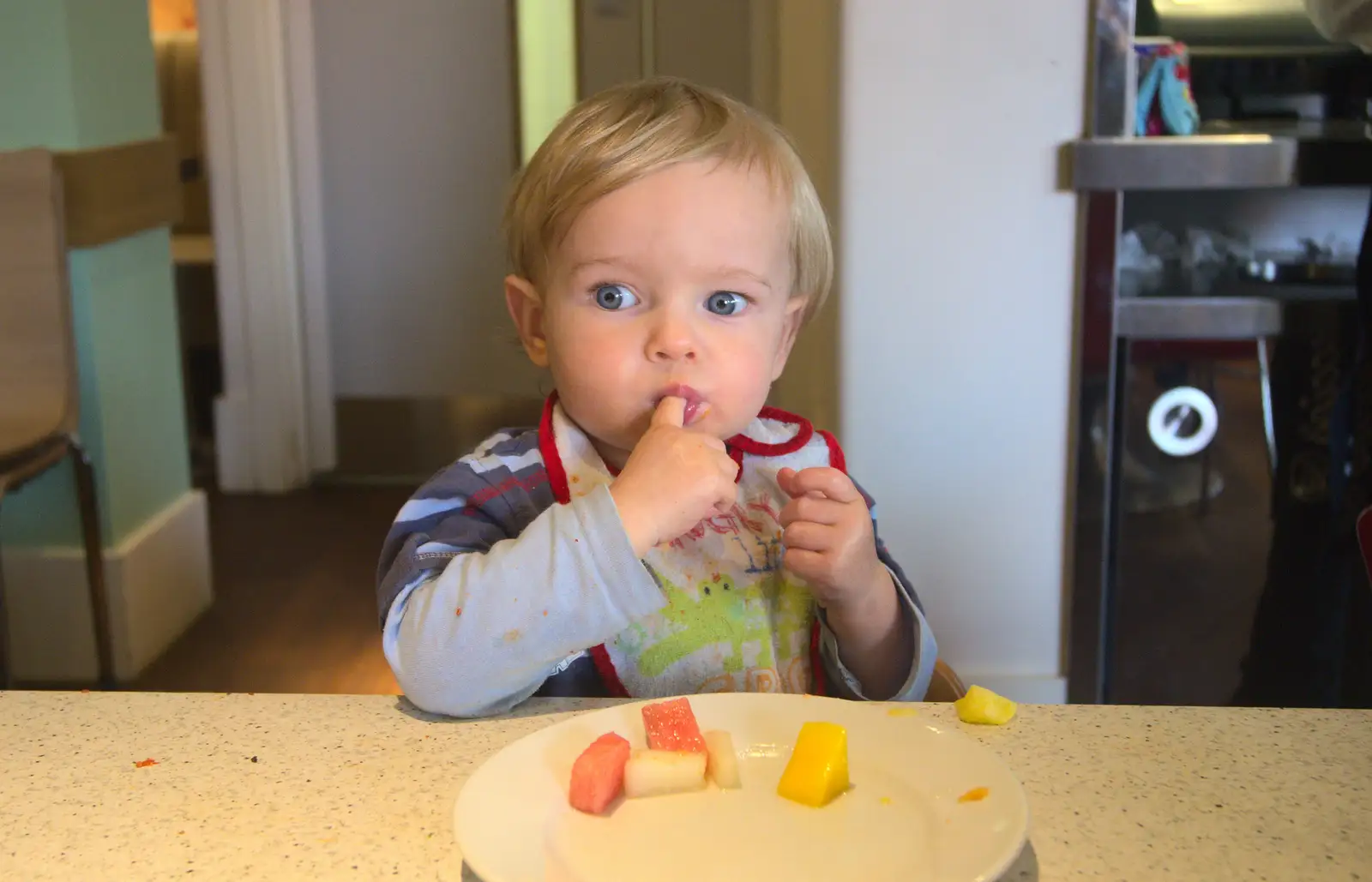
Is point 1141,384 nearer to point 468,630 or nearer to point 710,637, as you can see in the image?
point 710,637

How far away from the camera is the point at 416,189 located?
11.7 ft

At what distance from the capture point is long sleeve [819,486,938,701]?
92 centimetres

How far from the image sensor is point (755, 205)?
36.1 inches

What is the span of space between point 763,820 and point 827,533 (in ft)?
1.01

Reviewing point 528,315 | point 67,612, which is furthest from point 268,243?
point 528,315

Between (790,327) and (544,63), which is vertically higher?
(544,63)

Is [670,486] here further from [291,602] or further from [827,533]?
[291,602]

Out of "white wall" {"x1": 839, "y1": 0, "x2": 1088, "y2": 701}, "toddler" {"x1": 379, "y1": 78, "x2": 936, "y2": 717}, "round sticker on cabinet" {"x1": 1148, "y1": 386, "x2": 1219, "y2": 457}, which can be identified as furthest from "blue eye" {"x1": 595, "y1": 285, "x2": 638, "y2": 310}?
"round sticker on cabinet" {"x1": 1148, "y1": 386, "x2": 1219, "y2": 457}

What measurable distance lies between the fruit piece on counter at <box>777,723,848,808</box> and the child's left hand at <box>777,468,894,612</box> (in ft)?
0.87

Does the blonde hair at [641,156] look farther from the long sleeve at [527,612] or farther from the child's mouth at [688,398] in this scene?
the long sleeve at [527,612]

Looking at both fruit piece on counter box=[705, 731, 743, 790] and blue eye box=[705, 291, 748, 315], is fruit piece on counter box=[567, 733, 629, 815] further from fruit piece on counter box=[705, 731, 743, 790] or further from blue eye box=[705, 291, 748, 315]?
blue eye box=[705, 291, 748, 315]

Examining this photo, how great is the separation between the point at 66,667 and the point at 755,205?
6.42 feet

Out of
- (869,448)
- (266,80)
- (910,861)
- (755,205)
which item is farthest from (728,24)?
(910,861)

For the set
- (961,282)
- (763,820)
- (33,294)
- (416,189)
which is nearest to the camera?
(763,820)
